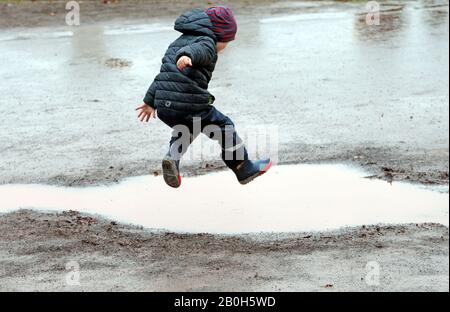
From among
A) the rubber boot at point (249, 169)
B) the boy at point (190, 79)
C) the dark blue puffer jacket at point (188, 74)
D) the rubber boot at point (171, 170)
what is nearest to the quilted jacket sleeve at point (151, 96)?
the boy at point (190, 79)

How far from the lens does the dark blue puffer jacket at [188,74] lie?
6434 mm

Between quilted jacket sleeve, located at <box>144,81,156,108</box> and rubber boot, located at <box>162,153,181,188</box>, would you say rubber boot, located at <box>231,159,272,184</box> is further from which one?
quilted jacket sleeve, located at <box>144,81,156,108</box>

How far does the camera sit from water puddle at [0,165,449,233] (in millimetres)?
6828

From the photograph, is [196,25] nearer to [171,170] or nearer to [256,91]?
[171,170]

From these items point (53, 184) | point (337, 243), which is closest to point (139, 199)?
point (53, 184)

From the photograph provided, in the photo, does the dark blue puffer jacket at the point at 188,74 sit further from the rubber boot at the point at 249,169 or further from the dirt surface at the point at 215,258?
the dirt surface at the point at 215,258

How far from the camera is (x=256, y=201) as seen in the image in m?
7.36

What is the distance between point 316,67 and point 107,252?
6.73 meters

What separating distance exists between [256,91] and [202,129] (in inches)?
174

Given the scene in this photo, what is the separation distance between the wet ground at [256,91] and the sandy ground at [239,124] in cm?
3

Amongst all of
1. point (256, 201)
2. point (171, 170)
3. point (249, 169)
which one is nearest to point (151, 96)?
point (171, 170)

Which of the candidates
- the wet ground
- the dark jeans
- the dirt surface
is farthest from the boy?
the wet ground

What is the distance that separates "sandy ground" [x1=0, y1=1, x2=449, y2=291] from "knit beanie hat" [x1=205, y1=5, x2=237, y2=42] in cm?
134
